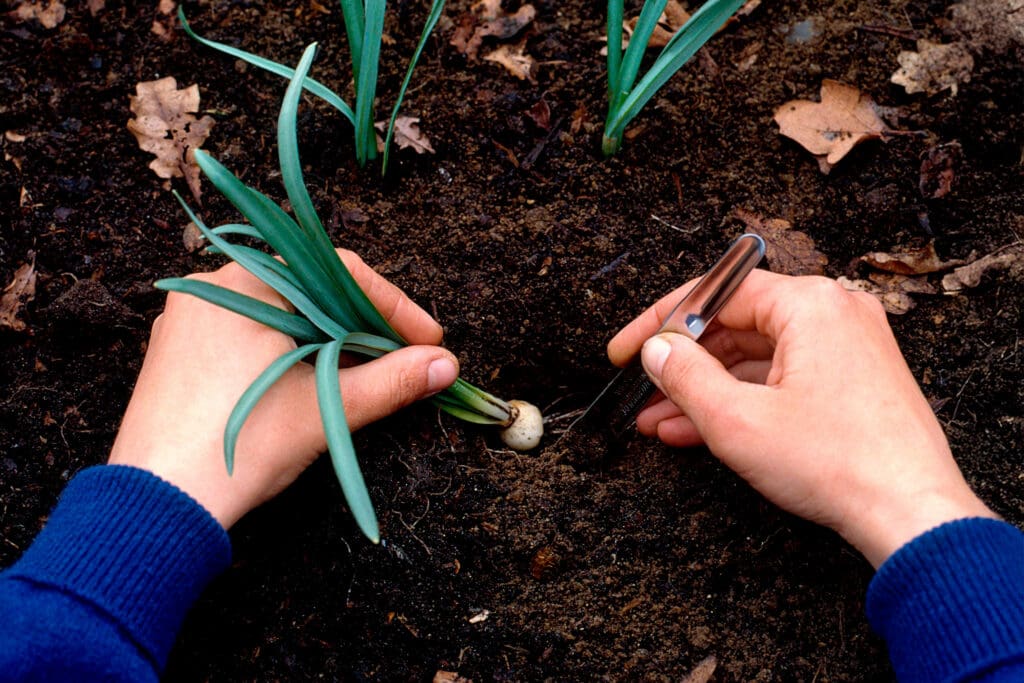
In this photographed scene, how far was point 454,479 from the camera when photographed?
1.64 m

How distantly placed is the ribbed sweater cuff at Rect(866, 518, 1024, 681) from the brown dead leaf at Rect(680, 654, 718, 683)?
345mm

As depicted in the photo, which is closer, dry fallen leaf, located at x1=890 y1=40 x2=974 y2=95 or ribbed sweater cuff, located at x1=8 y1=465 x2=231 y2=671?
ribbed sweater cuff, located at x1=8 y1=465 x2=231 y2=671

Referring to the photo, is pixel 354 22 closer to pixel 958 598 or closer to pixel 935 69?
pixel 935 69

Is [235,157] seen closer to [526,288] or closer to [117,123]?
[117,123]

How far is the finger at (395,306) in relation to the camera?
163cm

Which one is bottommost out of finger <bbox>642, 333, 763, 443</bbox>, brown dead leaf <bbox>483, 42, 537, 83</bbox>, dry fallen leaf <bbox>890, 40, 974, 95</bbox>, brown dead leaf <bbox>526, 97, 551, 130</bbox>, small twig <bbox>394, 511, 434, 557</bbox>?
small twig <bbox>394, 511, 434, 557</bbox>

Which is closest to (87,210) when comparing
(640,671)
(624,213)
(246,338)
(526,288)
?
(246,338)

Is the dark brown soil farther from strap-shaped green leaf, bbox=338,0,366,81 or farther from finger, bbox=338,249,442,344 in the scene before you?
strap-shaped green leaf, bbox=338,0,366,81

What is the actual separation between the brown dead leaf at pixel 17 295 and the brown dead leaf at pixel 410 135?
94 cm

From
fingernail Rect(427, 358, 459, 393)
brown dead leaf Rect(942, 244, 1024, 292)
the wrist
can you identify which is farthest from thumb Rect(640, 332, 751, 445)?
brown dead leaf Rect(942, 244, 1024, 292)

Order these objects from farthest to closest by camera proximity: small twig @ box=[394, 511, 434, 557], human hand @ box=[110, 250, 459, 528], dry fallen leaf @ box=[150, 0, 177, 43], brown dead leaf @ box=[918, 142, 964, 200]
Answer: dry fallen leaf @ box=[150, 0, 177, 43] → brown dead leaf @ box=[918, 142, 964, 200] → small twig @ box=[394, 511, 434, 557] → human hand @ box=[110, 250, 459, 528]

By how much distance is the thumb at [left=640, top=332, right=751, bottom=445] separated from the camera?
1.35 m

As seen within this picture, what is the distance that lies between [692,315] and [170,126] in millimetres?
1475

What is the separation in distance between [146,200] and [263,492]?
0.95 meters
